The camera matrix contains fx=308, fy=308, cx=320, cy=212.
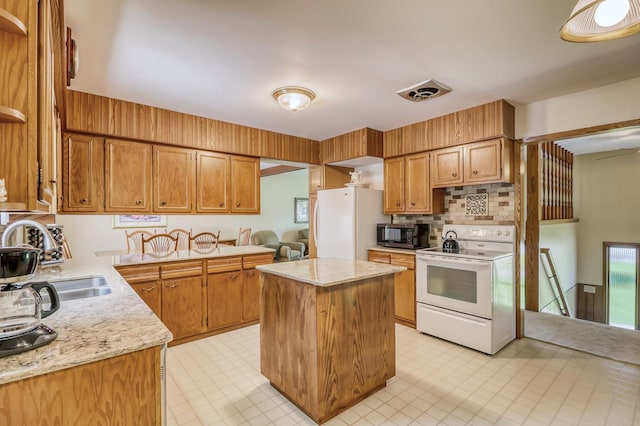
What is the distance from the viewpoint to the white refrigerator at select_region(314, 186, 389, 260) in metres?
3.90

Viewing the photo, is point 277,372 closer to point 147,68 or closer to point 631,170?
point 147,68

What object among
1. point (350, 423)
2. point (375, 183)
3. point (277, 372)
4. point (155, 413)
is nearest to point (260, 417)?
point (277, 372)

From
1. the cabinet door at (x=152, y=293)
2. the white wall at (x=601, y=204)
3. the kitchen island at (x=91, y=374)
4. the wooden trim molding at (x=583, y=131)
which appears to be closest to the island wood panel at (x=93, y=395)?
the kitchen island at (x=91, y=374)

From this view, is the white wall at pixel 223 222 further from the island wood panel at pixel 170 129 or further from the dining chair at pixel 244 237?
the island wood panel at pixel 170 129

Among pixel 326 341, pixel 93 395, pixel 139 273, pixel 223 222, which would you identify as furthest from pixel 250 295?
pixel 223 222

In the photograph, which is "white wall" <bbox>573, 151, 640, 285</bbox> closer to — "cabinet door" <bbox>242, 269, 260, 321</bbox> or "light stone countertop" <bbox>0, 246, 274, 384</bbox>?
"cabinet door" <bbox>242, 269, 260, 321</bbox>

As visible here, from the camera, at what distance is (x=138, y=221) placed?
5.32m

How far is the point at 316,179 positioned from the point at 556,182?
376 cm

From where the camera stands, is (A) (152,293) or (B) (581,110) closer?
(B) (581,110)

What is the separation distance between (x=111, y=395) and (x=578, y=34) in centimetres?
221

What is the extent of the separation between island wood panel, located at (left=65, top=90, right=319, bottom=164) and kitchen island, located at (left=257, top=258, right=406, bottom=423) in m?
1.98

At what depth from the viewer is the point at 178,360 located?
9.00ft

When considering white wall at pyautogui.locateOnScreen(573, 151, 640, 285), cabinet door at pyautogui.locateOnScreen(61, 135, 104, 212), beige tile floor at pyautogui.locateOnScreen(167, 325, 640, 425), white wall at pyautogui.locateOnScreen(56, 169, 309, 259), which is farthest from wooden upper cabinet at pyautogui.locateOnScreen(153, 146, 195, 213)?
white wall at pyautogui.locateOnScreen(573, 151, 640, 285)

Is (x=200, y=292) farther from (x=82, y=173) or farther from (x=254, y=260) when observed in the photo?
(x=82, y=173)
